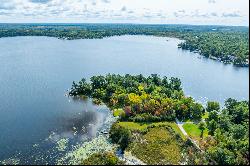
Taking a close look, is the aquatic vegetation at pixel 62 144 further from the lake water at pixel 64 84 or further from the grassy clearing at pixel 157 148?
the grassy clearing at pixel 157 148

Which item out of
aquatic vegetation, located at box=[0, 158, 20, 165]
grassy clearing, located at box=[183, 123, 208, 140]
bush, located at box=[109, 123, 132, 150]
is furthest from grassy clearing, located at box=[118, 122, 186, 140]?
aquatic vegetation, located at box=[0, 158, 20, 165]

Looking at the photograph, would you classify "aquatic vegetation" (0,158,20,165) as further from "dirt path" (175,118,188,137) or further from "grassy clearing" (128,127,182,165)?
"dirt path" (175,118,188,137)

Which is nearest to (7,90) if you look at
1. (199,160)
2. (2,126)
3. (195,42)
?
(2,126)

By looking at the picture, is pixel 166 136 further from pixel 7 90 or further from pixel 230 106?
pixel 7 90

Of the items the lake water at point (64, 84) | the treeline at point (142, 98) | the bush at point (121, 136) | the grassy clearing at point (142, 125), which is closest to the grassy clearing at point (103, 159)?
the bush at point (121, 136)

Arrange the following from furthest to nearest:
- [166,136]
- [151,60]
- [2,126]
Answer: [151,60], [2,126], [166,136]

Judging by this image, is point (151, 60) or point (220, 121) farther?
point (151, 60)

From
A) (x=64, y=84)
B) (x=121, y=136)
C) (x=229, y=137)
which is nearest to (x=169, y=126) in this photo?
(x=121, y=136)

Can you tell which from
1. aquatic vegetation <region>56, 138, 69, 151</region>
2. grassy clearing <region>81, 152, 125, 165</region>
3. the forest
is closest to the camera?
grassy clearing <region>81, 152, 125, 165</region>
